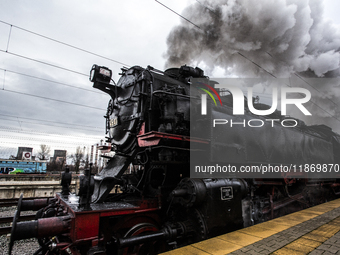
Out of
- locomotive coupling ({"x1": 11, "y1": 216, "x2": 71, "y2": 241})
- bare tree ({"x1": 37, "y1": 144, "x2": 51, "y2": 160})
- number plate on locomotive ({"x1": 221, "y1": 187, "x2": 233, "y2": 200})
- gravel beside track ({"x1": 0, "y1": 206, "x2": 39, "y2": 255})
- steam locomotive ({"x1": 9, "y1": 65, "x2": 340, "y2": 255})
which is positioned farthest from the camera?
bare tree ({"x1": 37, "y1": 144, "x2": 51, "y2": 160})

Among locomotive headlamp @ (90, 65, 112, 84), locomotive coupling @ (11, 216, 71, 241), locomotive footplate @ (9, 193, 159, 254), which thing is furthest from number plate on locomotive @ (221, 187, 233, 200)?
locomotive headlamp @ (90, 65, 112, 84)

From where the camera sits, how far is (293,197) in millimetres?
6422

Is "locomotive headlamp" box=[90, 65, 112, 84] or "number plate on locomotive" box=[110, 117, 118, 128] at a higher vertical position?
"locomotive headlamp" box=[90, 65, 112, 84]

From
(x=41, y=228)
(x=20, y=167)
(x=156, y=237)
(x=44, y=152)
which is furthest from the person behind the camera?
(x=44, y=152)

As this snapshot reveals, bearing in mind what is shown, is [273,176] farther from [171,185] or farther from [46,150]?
[46,150]

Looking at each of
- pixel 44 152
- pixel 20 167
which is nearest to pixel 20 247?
pixel 20 167

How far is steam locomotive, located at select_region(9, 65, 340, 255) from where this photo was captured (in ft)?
9.64

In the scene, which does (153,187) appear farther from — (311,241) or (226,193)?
(311,241)

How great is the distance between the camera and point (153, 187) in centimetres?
456

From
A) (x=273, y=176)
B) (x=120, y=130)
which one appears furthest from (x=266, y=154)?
(x=120, y=130)

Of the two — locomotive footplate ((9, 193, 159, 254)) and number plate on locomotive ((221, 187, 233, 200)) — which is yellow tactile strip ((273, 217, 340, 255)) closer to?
number plate on locomotive ((221, 187, 233, 200))

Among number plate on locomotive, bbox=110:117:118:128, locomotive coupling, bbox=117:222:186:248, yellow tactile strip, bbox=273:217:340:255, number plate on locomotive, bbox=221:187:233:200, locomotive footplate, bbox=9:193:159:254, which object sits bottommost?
locomotive coupling, bbox=117:222:186:248

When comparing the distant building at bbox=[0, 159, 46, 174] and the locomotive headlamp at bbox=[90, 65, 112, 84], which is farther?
Result: the distant building at bbox=[0, 159, 46, 174]

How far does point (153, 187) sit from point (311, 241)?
9.15ft
